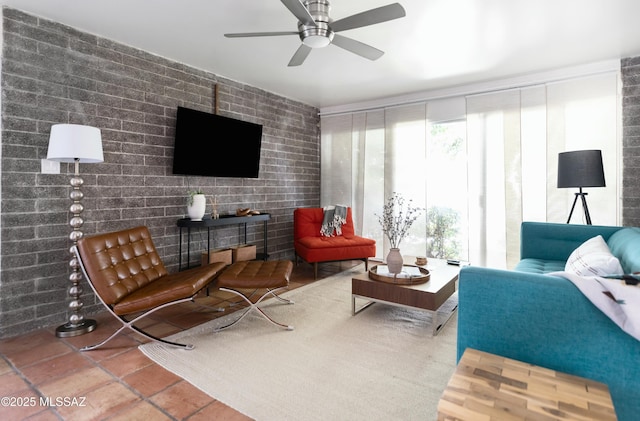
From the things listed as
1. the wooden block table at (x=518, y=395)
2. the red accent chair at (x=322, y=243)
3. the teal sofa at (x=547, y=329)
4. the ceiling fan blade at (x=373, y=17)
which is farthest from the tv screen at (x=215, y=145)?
the wooden block table at (x=518, y=395)

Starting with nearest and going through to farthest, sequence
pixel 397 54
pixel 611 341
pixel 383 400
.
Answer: pixel 611 341 → pixel 383 400 → pixel 397 54

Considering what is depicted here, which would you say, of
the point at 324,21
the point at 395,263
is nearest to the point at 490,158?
the point at 395,263

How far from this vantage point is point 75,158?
2.59 meters

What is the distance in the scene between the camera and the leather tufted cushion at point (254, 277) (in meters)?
2.65

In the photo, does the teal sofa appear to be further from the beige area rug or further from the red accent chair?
the red accent chair

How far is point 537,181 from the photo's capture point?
13.3ft

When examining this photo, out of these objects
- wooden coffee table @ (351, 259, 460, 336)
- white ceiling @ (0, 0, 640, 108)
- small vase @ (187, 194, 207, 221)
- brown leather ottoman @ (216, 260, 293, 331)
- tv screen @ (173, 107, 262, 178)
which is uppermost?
white ceiling @ (0, 0, 640, 108)

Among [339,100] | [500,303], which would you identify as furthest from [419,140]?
[500,303]

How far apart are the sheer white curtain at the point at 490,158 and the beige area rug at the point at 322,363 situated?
76.4 inches

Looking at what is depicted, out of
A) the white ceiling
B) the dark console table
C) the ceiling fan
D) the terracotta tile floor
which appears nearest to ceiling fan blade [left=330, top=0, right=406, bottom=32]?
the ceiling fan

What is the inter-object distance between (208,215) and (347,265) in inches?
82.4

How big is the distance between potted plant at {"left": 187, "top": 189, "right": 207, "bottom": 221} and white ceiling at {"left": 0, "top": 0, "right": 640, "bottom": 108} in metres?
1.46

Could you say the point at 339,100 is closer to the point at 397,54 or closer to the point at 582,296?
the point at 397,54

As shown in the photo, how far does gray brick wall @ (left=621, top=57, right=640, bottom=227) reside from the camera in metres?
3.51
